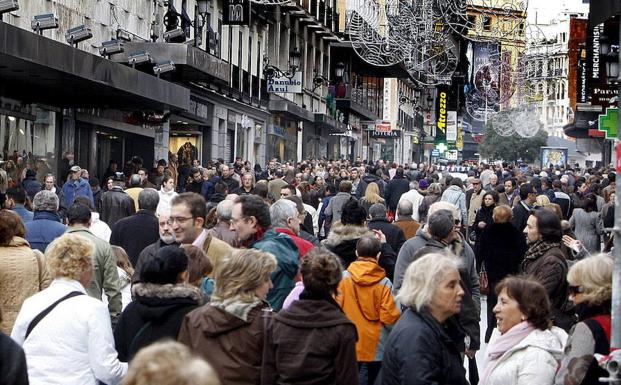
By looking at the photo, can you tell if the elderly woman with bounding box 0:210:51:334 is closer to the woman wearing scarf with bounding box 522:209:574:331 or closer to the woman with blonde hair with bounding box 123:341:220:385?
the woman wearing scarf with bounding box 522:209:574:331

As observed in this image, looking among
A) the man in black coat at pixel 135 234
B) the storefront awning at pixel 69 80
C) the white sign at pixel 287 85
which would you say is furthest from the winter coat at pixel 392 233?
the white sign at pixel 287 85

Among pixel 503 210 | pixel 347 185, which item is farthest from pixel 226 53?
pixel 503 210

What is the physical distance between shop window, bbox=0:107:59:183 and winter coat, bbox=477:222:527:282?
11986 millimetres

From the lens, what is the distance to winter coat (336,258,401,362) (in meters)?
9.52

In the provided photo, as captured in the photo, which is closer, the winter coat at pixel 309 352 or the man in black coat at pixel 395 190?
the winter coat at pixel 309 352

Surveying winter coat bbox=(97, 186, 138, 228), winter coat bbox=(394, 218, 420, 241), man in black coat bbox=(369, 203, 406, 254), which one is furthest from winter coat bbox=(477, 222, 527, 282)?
winter coat bbox=(97, 186, 138, 228)

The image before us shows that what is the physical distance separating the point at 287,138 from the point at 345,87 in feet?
34.3

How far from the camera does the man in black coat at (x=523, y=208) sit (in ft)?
64.3

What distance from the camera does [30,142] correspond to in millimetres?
27344

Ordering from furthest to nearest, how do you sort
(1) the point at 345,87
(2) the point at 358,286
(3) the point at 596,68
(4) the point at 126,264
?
1. (1) the point at 345,87
2. (3) the point at 596,68
3. (4) the point at 126,264
4. (2) the point at 358,286

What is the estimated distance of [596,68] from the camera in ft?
120

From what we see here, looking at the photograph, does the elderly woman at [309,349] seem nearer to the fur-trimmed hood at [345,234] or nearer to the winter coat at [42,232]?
the fur-trimmed hood at [345,234]

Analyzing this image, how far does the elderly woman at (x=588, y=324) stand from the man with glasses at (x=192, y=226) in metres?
2.85

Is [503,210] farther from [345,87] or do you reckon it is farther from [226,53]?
[345,87]
